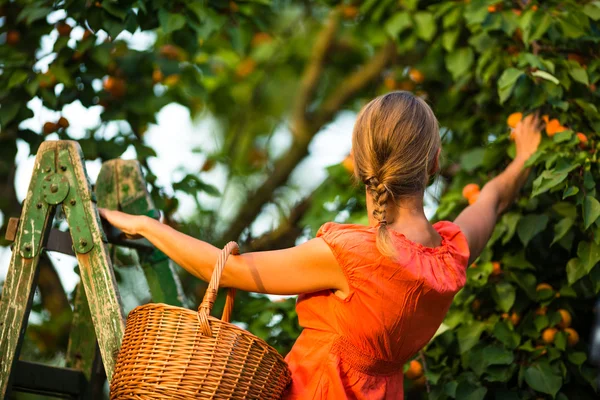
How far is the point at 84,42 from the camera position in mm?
2912

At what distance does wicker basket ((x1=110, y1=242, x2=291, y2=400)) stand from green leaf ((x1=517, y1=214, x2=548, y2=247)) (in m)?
1.16

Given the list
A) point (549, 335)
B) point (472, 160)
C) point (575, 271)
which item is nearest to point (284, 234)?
point (472, 160)

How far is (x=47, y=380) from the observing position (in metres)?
2.30

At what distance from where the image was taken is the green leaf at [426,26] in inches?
123

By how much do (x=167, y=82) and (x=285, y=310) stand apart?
1205 mm

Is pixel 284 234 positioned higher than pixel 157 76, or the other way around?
pixel 157 76

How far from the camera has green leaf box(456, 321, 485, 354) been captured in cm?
256

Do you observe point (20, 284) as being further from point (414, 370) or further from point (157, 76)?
point (157, 76)

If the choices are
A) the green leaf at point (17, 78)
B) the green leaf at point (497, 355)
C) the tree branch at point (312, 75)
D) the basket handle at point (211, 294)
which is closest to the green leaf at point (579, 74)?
the green leaf at point (497, 355)

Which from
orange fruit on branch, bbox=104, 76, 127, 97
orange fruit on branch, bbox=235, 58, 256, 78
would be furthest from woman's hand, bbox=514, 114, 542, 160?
orange fruit on branch, bbox=235, 58, 256, 78

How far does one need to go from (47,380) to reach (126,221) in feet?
2.13

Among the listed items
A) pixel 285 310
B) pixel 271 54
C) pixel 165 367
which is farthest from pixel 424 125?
pixel 271 54

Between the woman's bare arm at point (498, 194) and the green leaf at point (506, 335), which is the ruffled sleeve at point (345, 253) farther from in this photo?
the green leaf at point (506, 335)

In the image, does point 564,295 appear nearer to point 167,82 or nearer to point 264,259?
point 264,259
